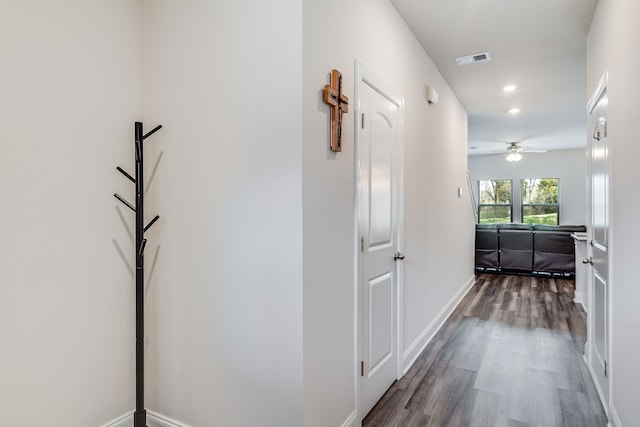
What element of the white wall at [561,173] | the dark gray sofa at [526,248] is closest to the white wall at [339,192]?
the dark gray sofa at [526,248]

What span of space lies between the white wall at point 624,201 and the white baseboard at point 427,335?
1.29 meters

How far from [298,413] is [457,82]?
4.01 metres

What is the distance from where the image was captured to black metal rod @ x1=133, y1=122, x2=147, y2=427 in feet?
6.13

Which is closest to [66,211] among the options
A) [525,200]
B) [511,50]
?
[511,50]

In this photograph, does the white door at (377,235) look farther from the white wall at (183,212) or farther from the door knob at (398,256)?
the white wall at (183,212)

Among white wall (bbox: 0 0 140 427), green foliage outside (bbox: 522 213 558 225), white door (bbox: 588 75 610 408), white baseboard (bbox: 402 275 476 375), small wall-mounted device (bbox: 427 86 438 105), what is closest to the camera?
white wall (bbox: 0 0 140 427)

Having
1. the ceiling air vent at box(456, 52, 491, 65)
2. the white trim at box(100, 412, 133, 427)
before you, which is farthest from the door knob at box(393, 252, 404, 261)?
the ceiling air vent at box(456, 52, 491, 65)

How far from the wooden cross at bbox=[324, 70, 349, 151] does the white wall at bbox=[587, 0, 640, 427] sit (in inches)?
53.0

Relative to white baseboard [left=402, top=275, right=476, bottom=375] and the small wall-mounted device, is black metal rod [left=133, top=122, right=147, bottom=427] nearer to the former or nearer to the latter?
white baseboard [left=402, top=275, right=476, bottom=375]

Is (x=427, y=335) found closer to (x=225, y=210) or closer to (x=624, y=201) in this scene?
(x=624, y=201)

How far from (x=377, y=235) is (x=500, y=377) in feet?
4.94

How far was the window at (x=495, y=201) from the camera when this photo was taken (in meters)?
10.3

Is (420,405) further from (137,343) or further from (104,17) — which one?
(104,17)

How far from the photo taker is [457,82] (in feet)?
14.1
